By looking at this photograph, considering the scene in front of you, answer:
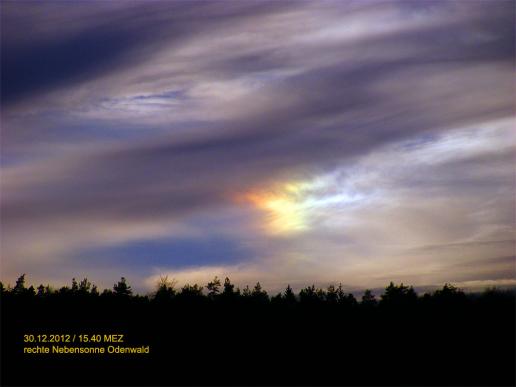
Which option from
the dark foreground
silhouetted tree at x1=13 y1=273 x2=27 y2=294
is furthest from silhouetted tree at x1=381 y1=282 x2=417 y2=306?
silhouetted tree at x1=13 y1=273 x2=27 y2=294

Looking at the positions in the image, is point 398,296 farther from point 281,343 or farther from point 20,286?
point 20,286

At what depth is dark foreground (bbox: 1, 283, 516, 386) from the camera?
38656mm

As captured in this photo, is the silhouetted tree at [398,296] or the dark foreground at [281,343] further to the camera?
the silhouetted tree at [398,296]

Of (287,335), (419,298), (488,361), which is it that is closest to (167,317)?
(287,335)

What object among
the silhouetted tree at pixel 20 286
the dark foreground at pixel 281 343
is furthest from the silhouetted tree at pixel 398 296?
the silhouetted tree at pixel 20 286

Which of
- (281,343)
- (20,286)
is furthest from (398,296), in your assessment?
(20,286)

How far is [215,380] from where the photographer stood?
41375mm

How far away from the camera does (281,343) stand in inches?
1793

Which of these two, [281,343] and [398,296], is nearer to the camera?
[281,343]

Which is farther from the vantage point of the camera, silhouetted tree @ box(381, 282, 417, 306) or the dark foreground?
silhouetted tree @ box(381, 282, 417, 306)

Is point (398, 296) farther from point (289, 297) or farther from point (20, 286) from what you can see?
point (20, 286)

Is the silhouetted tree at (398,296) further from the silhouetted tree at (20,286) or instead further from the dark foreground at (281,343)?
the silhouetted tree at (20,286)

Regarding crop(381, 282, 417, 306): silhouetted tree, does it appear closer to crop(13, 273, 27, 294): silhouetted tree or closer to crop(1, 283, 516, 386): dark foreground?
crop(1, 283, 516, 386): dark foreground

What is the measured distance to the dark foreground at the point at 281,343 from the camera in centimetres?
3866
